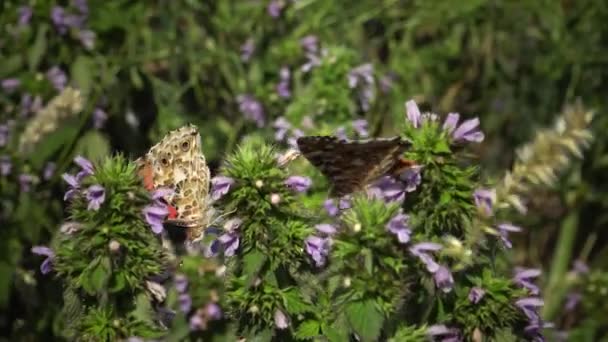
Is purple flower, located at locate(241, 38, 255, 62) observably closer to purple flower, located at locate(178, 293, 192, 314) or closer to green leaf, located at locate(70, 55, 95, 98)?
green leaf, located at locate(70, 55, 95, 98)

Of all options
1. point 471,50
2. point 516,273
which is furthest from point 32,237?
point 471,50

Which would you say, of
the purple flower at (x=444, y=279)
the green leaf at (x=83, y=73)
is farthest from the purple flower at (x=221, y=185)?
the green leaf at (x=83, y=73)

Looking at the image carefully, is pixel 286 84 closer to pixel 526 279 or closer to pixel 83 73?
pixel 83 73

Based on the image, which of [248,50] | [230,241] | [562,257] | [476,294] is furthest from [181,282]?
[562,257]

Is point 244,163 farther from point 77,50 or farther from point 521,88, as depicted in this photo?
point 521,88

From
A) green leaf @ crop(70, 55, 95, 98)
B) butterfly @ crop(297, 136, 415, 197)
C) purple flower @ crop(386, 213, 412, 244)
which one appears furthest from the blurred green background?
purple flower @ crop(386, 213, 412, 244)

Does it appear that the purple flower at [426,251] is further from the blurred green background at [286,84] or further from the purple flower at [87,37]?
the purple flower at [87,37]
